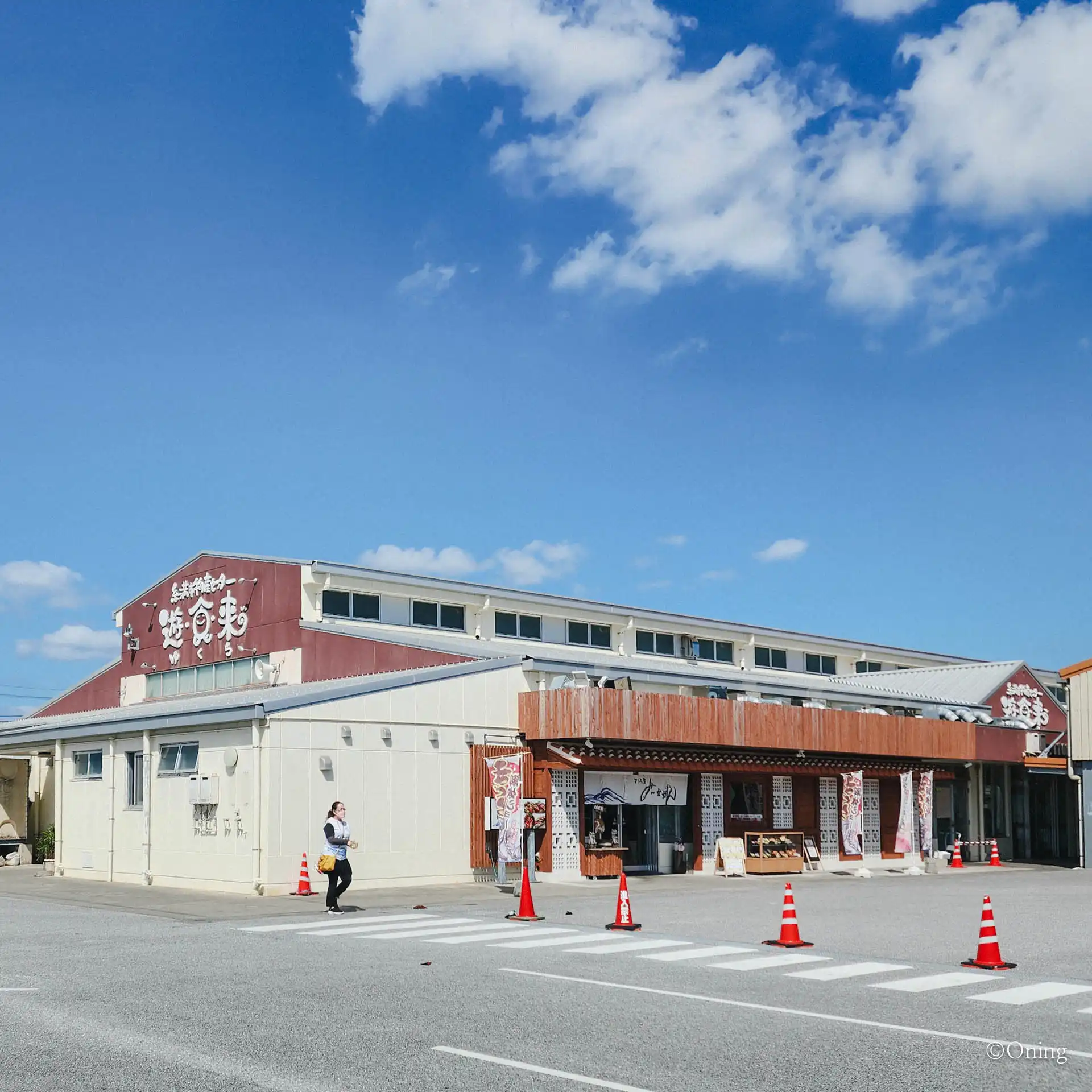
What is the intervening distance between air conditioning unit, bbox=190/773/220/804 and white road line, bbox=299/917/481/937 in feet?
27.8

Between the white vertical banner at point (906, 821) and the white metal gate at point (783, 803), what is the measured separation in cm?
366

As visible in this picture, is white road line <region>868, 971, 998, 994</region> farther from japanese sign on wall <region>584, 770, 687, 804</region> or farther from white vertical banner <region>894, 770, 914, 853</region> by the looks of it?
white vertical banner <region>894, 770, 914, 853</region>

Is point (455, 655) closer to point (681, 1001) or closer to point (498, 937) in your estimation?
point (498, 937)

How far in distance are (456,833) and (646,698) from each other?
5.69 meters

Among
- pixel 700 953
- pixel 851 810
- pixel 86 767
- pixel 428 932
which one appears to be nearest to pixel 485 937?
pixel 428 932

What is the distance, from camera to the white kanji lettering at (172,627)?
139 feet

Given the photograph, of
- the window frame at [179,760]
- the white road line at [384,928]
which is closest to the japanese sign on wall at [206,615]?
the window frame at [179,760]

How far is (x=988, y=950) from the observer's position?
14.7 meters

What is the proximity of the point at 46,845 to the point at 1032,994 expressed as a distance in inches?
1217

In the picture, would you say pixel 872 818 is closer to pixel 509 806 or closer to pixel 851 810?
pixel 851 810

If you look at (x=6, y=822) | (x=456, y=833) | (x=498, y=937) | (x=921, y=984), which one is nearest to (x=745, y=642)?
(x=456, y=833)

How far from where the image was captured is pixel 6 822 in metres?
37.9

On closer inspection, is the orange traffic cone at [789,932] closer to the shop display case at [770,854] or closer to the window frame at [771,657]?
the shop display case at [770,854]

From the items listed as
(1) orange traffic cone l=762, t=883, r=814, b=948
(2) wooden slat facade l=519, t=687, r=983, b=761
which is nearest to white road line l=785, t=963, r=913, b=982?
(1) orange traffic cone l=762, t=883, r=814, b=948
